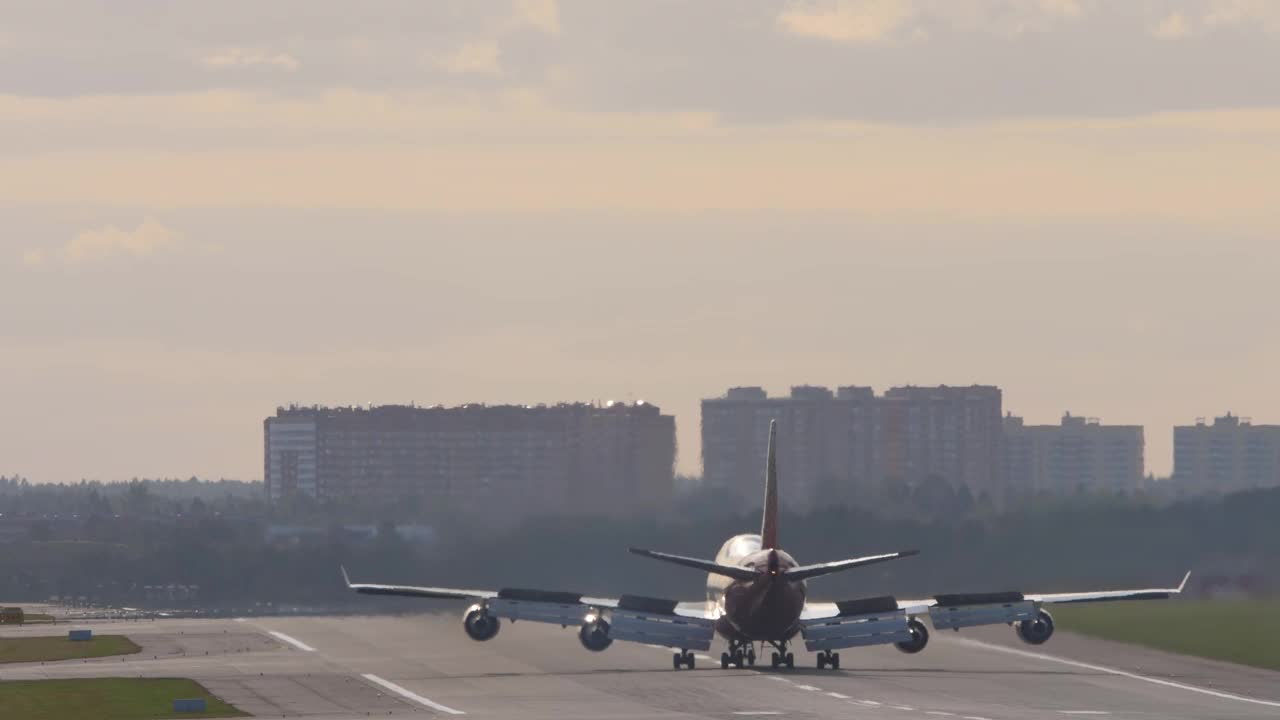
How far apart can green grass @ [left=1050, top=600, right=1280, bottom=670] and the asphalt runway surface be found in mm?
2164

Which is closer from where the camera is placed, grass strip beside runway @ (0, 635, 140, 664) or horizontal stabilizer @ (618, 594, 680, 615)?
horizontal stabilizer @ (618, 594, 680, 615)

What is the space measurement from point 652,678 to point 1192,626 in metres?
35.8

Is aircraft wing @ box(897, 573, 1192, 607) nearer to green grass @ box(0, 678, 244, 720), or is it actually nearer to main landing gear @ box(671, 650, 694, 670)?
main landing gear @ box(671, 650, 694, 670)

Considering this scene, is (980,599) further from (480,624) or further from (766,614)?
(480,624)

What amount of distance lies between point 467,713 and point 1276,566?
65297 mm

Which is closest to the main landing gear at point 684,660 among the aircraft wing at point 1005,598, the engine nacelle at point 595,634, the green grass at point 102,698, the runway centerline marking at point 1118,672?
the engine nacelle at point 595,634

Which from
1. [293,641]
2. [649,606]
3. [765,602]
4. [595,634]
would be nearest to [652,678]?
[649,606]

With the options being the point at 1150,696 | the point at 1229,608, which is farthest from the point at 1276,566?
the point at 1150,696

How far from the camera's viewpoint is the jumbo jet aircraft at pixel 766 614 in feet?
283

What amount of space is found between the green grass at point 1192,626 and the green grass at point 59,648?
4256cm

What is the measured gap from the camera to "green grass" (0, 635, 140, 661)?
106 metres

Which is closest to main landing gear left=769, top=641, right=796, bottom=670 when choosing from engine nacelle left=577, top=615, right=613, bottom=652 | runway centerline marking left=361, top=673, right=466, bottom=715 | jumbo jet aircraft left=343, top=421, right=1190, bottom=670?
jumbo jet aircraft left=343, top=421, right=1190, bottom=670

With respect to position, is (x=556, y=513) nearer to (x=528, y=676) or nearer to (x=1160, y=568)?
(x=1160, y=568)

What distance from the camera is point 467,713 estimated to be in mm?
73250
